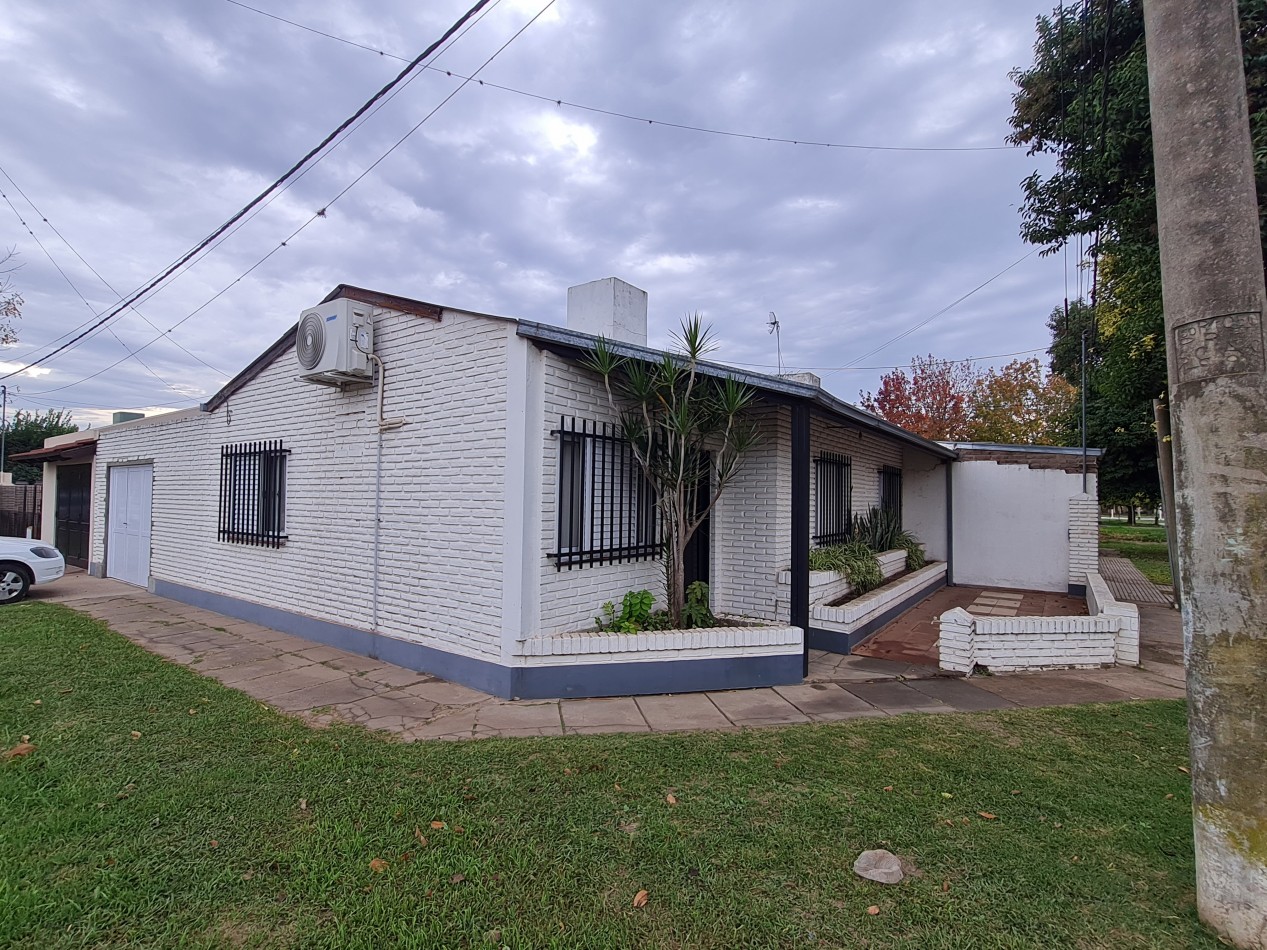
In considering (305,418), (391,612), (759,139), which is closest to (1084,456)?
(759,139)

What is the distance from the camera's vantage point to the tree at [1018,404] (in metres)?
21.5

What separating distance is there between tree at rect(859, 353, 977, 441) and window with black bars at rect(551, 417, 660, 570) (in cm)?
1810

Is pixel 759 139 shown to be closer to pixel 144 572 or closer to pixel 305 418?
pixel 305 418

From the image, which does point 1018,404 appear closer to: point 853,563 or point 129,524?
point 853,563

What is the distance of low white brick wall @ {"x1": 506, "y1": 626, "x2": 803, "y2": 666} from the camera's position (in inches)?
198

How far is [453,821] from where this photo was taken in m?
3.07

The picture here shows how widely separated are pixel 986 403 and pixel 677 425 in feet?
67.0

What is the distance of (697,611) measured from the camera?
6.02 metres

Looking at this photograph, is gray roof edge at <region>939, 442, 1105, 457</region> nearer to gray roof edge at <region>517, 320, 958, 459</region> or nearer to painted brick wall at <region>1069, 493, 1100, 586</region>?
A: painted brick wall at <region>1069, 493, 1100, 586</region>

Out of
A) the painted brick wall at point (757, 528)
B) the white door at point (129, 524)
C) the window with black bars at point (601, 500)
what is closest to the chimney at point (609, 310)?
the window with black bars at point (601, 500)

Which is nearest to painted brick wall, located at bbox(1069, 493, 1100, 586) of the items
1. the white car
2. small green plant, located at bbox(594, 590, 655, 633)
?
small green plant, located at bbox(594, 590, 655, 633)

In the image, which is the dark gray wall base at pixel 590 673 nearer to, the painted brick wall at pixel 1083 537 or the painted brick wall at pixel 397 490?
the painted brick wall at pixel 397 490

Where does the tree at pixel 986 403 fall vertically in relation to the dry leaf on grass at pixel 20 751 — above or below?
above

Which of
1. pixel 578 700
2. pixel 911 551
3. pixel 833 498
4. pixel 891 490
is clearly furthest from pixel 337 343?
pixel 891 490
